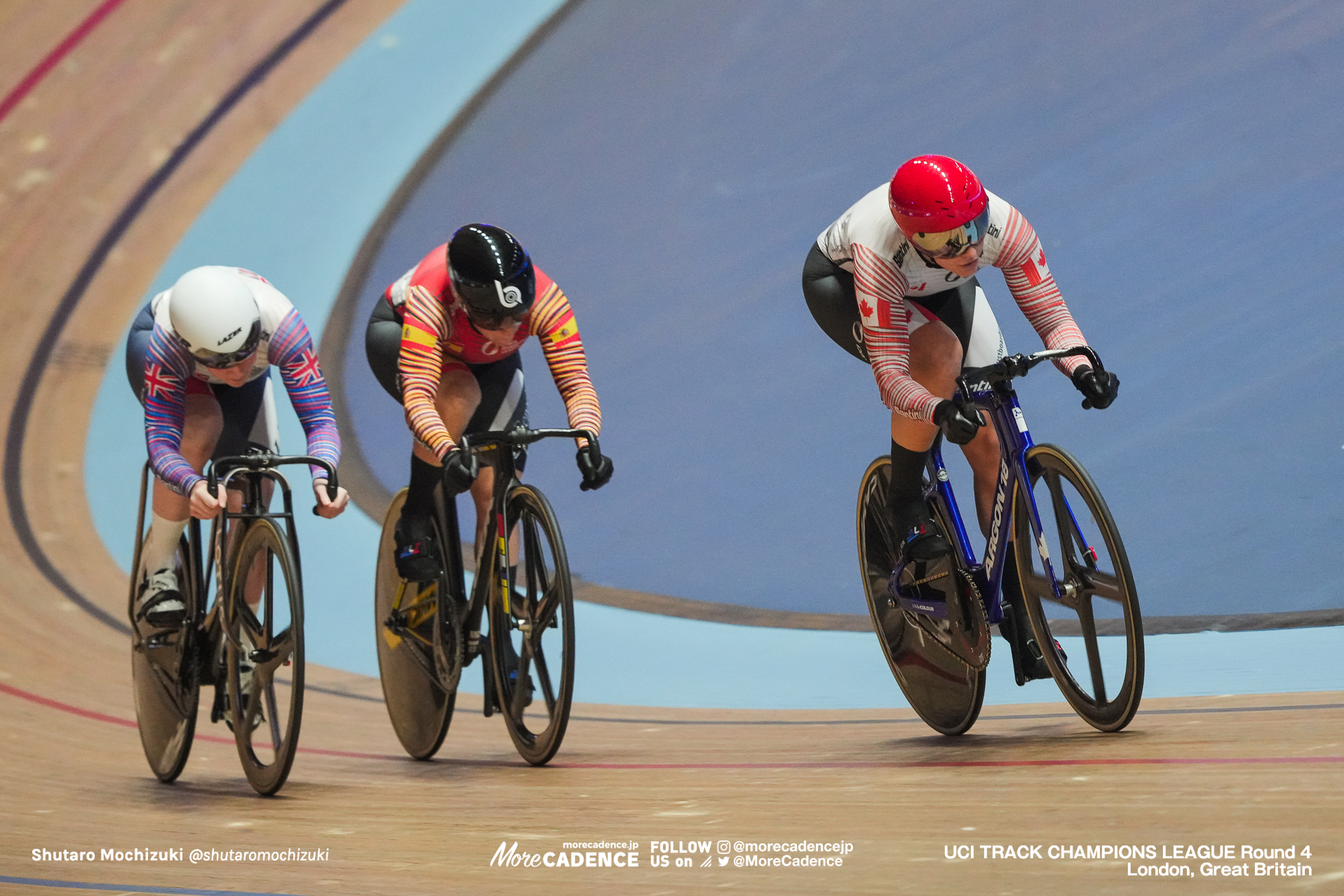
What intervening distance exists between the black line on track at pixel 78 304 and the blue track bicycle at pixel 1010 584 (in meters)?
2.67

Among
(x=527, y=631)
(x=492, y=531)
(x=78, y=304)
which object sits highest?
(x=78, y=304)

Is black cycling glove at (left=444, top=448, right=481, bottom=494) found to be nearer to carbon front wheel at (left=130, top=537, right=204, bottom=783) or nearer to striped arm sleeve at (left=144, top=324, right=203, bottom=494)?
striped arm sleeve at (left=144, top=324, right=203, bottom=494)

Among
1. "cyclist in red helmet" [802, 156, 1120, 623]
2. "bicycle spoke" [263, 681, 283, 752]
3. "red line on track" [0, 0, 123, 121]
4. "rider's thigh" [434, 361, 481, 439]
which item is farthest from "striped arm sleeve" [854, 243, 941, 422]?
"red line on track" [0, 0, 123, 121]

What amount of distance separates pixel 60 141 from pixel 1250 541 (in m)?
6.13

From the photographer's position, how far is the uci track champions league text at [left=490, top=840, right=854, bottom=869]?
2057 mm

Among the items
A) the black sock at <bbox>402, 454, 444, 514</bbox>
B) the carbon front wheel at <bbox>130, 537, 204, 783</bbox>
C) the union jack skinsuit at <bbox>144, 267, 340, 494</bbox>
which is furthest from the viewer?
the black sock at <bbox>402, 454, 444, 514</bbox>

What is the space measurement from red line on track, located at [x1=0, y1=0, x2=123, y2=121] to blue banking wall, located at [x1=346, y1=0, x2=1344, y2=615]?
2266 millimetres

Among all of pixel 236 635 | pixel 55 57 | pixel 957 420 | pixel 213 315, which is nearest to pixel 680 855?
pixel 957 420

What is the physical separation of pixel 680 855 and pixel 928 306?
130 centimetres

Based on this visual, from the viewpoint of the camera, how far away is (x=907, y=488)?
2.96 m

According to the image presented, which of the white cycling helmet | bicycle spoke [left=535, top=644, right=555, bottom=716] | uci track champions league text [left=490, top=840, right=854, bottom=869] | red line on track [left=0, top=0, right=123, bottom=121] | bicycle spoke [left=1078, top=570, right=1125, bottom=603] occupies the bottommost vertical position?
uci track champions league text [left=490, top=840, right=854, bottom=869]

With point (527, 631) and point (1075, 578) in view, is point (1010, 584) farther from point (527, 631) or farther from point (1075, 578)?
point (527, 631)

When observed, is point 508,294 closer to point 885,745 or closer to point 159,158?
point 885,745

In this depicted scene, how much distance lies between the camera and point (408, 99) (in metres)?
8.06
